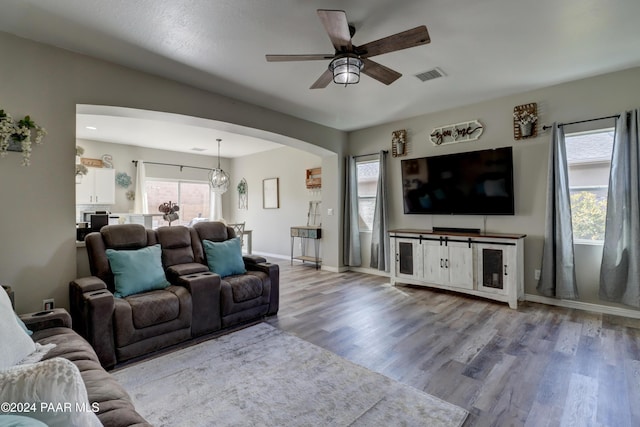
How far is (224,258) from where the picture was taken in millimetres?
3414

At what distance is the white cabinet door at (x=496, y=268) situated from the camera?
3723 mm

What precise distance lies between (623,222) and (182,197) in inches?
339

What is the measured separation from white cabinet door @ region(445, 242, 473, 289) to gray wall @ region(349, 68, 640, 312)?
0.61 m

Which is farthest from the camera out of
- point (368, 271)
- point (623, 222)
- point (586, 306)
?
point (368, 271)

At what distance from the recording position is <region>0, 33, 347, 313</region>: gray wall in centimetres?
256

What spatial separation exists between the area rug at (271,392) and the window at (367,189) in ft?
11.2

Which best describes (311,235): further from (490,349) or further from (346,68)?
(346,68)

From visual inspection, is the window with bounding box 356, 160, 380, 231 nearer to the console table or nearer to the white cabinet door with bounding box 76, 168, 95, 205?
the console table

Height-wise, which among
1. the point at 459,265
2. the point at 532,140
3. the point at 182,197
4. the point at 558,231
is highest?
the point at 532,140

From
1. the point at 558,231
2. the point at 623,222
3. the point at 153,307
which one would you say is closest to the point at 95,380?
the point at 153,307

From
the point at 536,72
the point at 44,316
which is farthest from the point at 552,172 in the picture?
the point at 44,316

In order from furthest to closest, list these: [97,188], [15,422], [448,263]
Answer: [97,188] → [448,263] → [15,422]

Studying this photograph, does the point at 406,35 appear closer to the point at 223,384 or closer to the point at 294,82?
the point at 294,82

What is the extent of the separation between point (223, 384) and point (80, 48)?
10.6 ft
